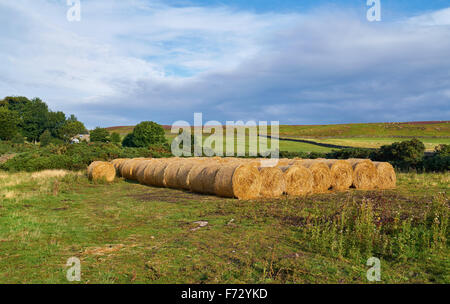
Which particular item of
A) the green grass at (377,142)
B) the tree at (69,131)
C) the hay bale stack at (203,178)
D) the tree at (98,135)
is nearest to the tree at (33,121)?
the tree at (69,131)

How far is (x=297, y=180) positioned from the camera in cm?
1305

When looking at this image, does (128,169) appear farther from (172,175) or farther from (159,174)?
(172,175)

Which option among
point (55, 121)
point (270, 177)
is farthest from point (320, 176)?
point (55, 121)

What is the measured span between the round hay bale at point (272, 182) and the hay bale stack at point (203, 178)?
1.81 m

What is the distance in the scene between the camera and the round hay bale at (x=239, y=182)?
38.8 feet

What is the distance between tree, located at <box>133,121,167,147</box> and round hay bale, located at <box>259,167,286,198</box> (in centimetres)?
3108

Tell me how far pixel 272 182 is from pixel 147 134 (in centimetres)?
3190

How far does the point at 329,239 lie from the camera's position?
6414mm

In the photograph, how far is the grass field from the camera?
4906mm

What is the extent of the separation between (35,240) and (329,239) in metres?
5.91

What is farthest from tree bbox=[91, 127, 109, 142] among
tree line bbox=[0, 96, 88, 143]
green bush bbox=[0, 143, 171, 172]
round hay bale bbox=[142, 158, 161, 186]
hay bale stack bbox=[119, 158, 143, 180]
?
round hay bale bbox=[142, 158, 161, 186]

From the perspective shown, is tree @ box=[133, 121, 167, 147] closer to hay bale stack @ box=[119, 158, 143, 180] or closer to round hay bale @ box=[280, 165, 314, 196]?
hay bale stack @ box=[119, 158, 143, 180]

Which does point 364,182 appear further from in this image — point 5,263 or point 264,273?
point 5,263

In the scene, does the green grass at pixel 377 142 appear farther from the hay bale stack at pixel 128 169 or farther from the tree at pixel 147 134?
the hay bale stack at pixel 128 169
